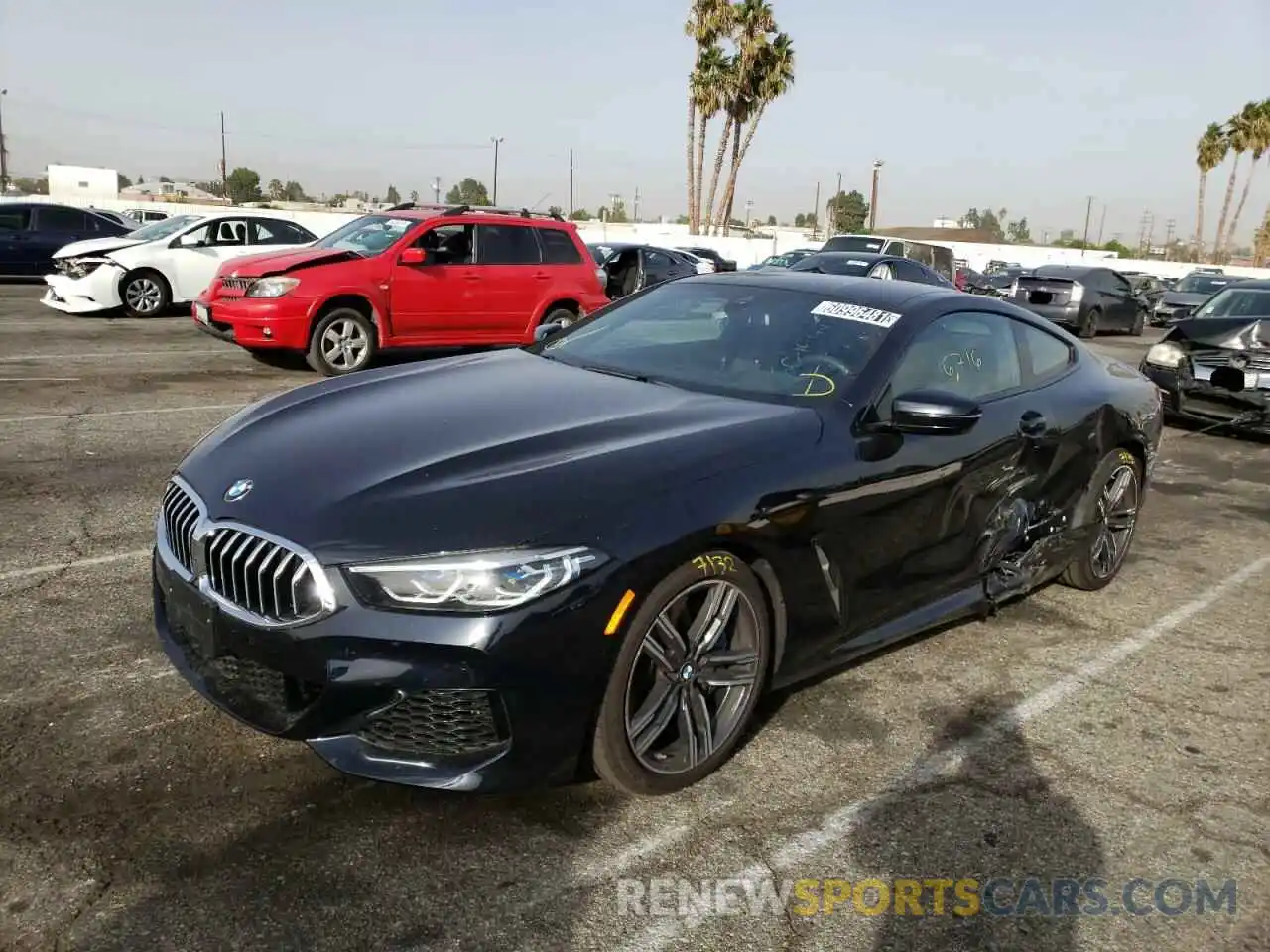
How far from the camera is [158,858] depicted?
260cm

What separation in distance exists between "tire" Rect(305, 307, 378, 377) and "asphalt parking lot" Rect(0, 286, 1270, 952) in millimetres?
5829

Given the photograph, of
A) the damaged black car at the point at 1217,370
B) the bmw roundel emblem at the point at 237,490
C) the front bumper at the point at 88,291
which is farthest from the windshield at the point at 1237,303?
the front bumper at the point at 88,291

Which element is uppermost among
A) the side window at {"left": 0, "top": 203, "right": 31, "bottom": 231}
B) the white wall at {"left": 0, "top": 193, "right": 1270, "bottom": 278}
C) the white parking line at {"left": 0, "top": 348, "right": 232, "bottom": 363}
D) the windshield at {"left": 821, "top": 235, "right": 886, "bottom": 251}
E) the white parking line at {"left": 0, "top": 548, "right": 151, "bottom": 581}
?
the white wall at {"left": 0, "top": 193, "right": 1270, "bottom": 278}

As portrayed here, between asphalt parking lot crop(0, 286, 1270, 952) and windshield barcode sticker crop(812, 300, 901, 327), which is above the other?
windshield barcode sticker crop(812, 300, 901, 327)

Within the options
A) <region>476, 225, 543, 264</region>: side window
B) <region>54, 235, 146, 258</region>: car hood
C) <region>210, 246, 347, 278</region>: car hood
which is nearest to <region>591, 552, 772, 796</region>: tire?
<region>210, 246, 347, 278</region>: car hood

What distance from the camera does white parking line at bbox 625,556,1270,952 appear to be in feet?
8.28

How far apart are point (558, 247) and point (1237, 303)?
7.51 m

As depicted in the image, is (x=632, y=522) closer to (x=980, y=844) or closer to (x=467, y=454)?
(x=467, y=454)

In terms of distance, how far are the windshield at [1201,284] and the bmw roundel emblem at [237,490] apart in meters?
26.9

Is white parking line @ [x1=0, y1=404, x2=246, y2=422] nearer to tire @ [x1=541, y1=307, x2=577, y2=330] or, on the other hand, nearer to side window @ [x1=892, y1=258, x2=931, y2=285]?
tire @ [x1=541, y1=307, x2=577, y2=330]

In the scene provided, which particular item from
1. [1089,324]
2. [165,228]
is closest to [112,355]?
[165,228]

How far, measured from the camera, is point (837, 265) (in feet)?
49.7

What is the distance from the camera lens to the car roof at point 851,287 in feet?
13.6

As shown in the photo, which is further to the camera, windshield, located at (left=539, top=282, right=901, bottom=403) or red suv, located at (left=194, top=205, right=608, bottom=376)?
red suv, located at (left=194, top=205, right=608, bottom=376)
